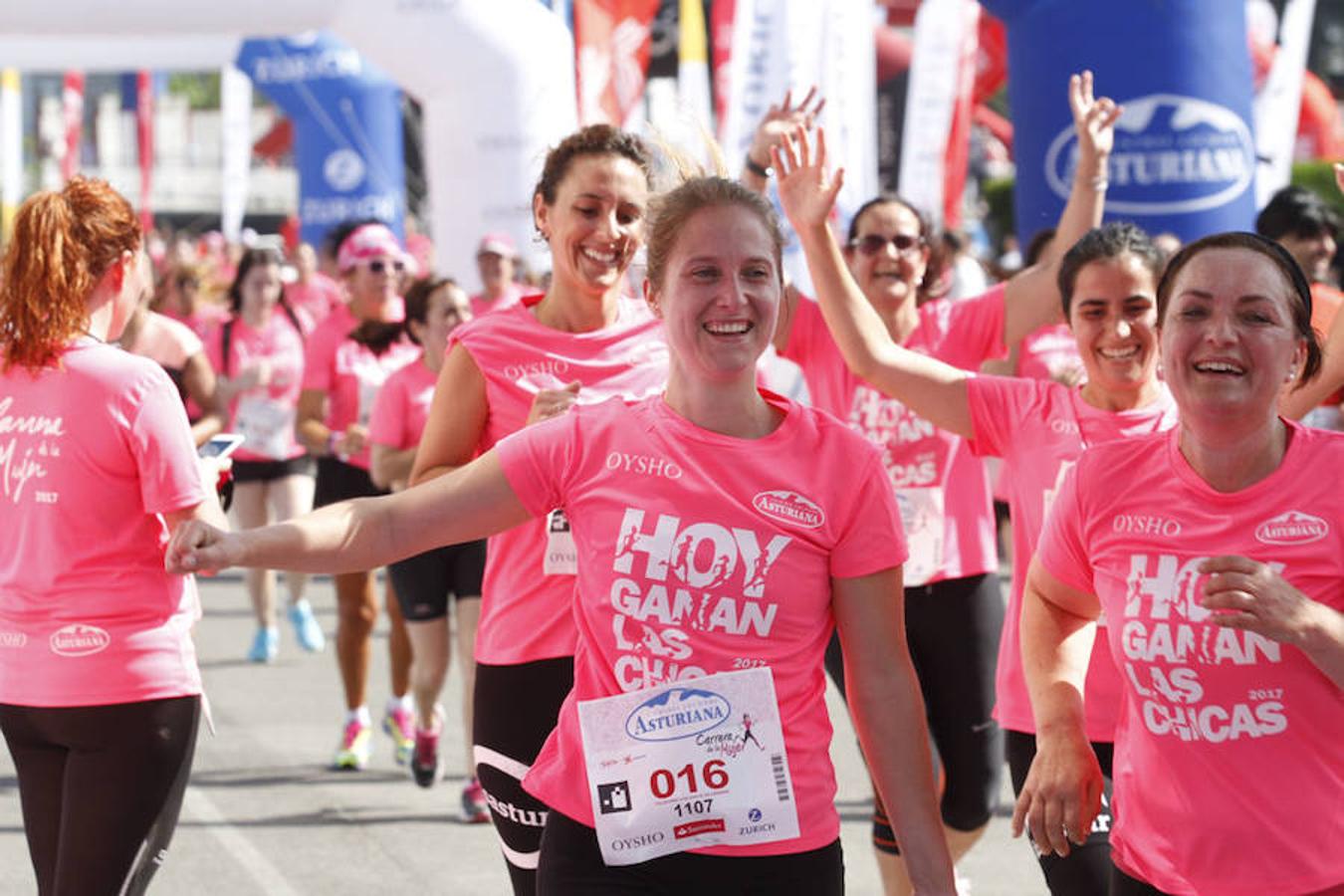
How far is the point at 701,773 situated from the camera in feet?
9.32

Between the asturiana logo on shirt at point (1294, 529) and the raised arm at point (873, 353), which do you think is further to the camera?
the raised arm at point (873, 353)

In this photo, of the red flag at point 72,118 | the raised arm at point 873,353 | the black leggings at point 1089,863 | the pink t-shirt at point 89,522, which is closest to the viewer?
the pink t-shirt at point 89,522

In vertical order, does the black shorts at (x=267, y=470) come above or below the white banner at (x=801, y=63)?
below

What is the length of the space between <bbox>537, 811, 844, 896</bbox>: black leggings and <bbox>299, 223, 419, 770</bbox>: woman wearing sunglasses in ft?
15.9

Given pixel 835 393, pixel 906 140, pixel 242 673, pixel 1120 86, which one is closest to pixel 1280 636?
pixel 835 393

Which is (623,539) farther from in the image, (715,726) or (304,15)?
(304,15)

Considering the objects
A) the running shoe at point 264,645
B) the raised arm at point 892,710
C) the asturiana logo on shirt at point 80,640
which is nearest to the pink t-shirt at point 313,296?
the running shoe at point 264,645

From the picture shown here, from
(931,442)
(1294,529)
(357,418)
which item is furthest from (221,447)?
(357,418)

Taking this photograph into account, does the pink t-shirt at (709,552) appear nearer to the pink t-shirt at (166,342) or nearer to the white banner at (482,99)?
the pink t-shirt at (166,342)

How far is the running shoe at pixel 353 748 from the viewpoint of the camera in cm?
765

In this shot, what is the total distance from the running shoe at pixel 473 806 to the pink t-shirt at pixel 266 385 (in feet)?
11.2

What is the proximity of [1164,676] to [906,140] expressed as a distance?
45.4ft

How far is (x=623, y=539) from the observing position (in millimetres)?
2871

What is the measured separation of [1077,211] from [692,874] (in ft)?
8.75
